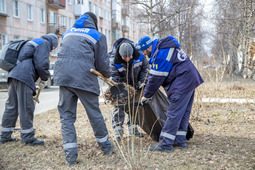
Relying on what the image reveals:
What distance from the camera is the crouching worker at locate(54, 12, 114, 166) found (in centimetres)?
337

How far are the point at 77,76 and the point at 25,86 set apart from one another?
3.93 feet

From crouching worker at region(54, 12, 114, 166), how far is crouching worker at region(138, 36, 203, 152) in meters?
0.71

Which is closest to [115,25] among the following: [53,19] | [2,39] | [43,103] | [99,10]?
[99,10]

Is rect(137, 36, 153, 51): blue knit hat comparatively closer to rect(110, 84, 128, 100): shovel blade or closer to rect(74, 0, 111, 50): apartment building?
rect(110, 84, 128, 100): shovel blade

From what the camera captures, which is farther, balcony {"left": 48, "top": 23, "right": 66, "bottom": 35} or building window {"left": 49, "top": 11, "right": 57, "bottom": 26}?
building window {"left": 49, "top": 11, "right": 57, "bottom": 26}

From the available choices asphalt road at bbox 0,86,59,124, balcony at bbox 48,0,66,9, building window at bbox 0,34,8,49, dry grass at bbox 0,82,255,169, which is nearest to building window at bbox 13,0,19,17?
building window at bbox 0,34,8,49

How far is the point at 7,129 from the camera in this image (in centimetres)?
431

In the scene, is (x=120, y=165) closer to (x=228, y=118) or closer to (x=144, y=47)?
(x=144, y=47)

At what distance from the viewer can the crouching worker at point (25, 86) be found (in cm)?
410

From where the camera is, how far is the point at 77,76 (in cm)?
336

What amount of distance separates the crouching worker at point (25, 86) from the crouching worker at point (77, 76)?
849 millimetres

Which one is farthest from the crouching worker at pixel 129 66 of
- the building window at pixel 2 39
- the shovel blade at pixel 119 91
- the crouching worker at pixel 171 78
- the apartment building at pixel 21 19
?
the building window at pixel 2 39

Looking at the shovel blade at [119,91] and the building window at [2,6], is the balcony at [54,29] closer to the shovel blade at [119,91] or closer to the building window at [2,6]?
the building window at [2,6]

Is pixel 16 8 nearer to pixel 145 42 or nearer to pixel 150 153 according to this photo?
pixel 145 42
